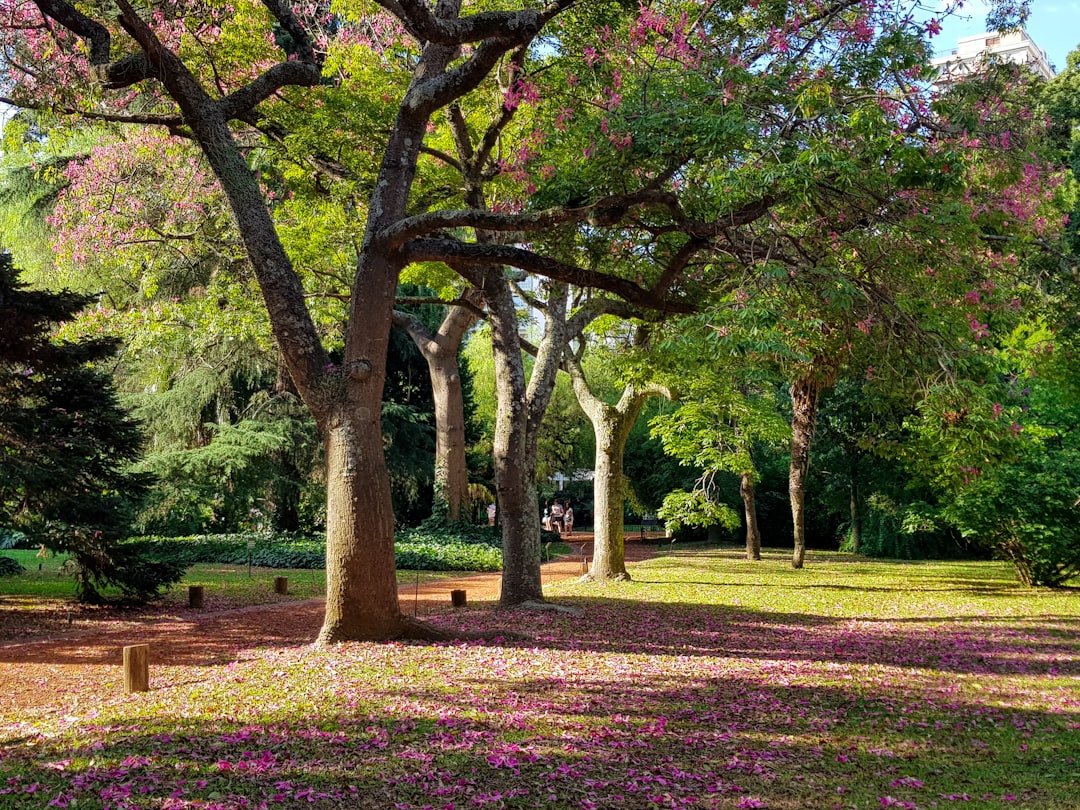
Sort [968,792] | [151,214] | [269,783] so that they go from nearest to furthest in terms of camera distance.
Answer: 1. [269,783]
2. [968,792]
3. [151,214]

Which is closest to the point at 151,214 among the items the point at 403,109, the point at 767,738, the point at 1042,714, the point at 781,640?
the point at 403,109

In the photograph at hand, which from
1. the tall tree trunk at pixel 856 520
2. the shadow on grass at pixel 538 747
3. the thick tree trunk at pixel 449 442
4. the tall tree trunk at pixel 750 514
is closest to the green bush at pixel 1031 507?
the tall tree trunk at pixel 750 514

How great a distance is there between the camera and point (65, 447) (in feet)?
38.9

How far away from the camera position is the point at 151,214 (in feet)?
53.2

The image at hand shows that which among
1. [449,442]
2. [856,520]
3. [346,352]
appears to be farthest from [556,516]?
[346,352]

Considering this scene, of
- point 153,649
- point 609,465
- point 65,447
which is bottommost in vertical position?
point 153,649

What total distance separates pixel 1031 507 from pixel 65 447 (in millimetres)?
15413

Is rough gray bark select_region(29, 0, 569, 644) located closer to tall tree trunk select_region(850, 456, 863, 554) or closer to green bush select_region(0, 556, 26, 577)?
green bush select_region(0, 556, 26, 577)

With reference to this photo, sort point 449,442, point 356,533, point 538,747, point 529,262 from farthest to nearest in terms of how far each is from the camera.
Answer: point 449,442
point 529,262
point 356,533
point 538,747

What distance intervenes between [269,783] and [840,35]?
340 inches

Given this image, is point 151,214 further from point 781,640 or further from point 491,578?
point 781,640

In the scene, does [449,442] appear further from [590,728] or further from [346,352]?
[590,728]

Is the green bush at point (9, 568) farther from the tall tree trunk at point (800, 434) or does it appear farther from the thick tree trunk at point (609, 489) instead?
the tall tree trunk at point (800, 434)

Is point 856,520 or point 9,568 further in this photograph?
point 856,520
